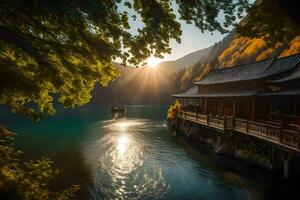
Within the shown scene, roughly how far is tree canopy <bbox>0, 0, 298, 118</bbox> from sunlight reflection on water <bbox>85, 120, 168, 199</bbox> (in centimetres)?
1161

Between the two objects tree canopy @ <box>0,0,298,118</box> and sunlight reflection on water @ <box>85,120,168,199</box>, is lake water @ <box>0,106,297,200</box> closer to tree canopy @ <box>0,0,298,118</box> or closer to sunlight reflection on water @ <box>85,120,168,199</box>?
sunlight reflection on water @ <box>85,120,168,199</box>

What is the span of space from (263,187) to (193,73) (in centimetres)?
13911

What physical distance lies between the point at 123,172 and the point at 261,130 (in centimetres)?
1339

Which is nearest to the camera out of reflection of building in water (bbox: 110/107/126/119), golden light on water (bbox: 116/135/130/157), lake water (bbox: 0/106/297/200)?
lake water (bbox: 0/106/297/200)

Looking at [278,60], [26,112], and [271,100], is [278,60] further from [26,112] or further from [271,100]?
[26,112]

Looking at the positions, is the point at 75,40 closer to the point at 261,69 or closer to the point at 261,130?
the point at 261,130

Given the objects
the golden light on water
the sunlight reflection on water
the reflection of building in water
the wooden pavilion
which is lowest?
the sunlight reflection on water

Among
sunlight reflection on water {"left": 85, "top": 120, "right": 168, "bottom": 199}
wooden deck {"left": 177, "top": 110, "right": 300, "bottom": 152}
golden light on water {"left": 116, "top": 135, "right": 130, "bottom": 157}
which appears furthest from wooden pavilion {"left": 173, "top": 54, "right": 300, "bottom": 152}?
golden light on water {"left": 116, "top": 135, "right": 130, "bottom": 157}

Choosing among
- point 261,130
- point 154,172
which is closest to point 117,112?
point 154,172

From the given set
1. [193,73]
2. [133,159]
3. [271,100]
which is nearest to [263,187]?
[271,100]

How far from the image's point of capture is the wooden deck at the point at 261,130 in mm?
16453

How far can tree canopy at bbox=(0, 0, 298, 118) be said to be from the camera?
684 centimetres

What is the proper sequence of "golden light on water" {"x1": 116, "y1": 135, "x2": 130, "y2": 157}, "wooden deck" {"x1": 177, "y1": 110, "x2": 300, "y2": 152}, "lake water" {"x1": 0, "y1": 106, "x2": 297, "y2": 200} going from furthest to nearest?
"golden light on water" {"x1": 116, "y1": 135, "x2": 130, "y2": 157} → "lake water" {"x1": 0, "y1": 106, "x2": 297, "y2": 200} → "wooden deck" {"x1": 177, "y1": 110, "x2": 300, "y2": 152}

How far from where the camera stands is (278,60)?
3112 centimetres
